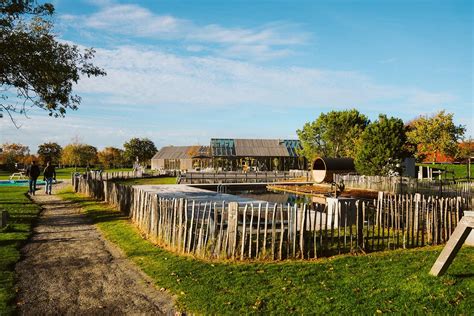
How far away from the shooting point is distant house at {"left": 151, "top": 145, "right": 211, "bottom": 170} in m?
67.6

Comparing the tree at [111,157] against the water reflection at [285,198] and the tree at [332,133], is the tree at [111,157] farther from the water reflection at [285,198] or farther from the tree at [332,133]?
the water reflection at [285,198]

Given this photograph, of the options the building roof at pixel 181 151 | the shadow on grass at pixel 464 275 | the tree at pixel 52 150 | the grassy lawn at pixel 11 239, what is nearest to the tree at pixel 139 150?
the tree at pixel 52 150

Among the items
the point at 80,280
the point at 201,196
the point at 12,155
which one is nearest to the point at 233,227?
the point at 80,280

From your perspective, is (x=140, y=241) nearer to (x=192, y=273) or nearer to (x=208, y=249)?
(x=208, y=249)

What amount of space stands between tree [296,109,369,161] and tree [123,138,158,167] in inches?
2066

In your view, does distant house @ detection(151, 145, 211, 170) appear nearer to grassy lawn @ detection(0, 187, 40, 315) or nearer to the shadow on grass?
grassy lawn @ detection(0, 187, 40, 315)

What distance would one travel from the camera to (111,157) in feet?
329

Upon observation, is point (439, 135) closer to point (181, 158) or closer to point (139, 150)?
point (181, 158)

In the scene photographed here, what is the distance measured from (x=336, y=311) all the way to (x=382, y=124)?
29.9 m

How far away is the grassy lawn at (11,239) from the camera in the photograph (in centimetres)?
681

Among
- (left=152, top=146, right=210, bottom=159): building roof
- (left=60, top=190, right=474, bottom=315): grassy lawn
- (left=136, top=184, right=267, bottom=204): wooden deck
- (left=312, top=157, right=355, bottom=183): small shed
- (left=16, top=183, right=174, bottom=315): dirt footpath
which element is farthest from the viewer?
(left=152, top=146, right=210, bottom=159): building roof

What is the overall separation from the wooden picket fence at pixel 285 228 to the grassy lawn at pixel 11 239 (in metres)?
3.56

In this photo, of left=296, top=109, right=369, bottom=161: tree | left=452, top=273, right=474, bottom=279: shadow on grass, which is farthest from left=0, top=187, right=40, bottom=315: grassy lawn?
left=296, top=109, right=369, bottom=161: tree

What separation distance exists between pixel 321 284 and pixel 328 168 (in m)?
28.9
